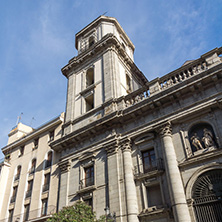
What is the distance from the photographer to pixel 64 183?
2125cm

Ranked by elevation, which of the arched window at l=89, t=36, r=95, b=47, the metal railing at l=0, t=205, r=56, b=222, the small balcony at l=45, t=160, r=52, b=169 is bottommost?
the metal railing at l=0, t=205, r=56, b=222

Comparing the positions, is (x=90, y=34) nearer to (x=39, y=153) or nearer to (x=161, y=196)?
(x=39, y=153)

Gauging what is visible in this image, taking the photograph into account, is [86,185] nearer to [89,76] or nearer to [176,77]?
[176,77]

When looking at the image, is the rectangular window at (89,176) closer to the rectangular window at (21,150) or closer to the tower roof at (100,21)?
the rectangular window at (21,150)

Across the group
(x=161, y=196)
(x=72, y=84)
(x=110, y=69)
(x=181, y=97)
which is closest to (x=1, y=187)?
(x=72, y=84)

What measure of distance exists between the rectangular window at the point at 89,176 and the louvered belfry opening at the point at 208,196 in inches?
318

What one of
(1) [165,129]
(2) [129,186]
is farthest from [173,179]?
(1) [165,129]

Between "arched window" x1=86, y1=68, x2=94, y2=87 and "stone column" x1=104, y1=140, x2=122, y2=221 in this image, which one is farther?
"arched window" x1=86, y1=68, x2=94, y2=87

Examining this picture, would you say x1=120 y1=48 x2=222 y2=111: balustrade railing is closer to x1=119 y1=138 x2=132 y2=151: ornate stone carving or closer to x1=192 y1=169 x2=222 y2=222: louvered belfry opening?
x1=119 y1=138 x2=132 y2=151: ornate stone carving

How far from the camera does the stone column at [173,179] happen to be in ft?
46.5

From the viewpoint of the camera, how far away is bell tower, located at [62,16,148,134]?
24.5m

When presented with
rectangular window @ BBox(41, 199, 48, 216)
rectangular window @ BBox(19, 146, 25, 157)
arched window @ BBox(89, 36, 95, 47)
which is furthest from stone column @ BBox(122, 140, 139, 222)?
arched window @ BBox(89, 36, 95, 47)

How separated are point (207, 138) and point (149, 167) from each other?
14.3ft

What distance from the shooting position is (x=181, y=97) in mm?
17891
